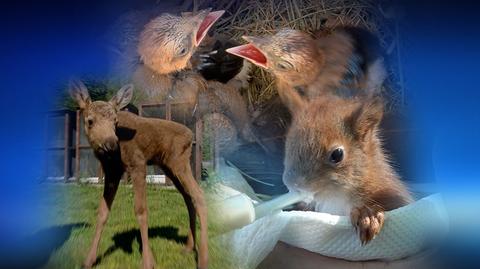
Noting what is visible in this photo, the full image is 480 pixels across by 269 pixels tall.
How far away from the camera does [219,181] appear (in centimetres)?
278

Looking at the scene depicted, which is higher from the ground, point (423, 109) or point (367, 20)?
point (367, 20)

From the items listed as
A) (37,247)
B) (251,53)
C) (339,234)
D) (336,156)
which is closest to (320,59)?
(251,53)

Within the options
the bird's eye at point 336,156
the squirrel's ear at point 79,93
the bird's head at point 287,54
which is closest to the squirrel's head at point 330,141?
the bird's eye at point 336,156

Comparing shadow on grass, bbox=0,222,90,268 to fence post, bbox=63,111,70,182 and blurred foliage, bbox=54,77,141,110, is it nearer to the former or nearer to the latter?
fence post, bbox=63,111,70,182

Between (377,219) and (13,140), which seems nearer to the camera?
(377,219)

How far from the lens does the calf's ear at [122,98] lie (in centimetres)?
279

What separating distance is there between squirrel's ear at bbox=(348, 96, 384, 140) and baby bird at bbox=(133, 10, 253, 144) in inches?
18.2

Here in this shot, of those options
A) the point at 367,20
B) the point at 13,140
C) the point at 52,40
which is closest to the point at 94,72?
the point at 52,40

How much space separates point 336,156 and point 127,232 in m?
0.98

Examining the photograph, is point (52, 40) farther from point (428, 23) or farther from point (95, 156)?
point (428, 23)

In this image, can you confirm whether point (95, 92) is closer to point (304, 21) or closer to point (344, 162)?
point (304, 21)

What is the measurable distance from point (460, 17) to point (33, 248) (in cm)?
225

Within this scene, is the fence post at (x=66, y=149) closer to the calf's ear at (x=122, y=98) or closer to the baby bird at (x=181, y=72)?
the calf's ear at (x=122, y=98)

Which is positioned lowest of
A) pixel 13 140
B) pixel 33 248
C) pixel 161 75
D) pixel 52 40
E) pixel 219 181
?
pixel 33 248
